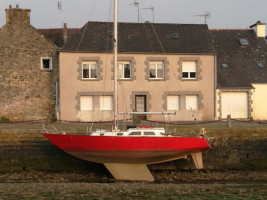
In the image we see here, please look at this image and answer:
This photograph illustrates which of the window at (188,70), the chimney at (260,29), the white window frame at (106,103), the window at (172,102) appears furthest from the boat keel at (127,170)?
the chimney at (260,29)

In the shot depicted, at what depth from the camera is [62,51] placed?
28.5 m

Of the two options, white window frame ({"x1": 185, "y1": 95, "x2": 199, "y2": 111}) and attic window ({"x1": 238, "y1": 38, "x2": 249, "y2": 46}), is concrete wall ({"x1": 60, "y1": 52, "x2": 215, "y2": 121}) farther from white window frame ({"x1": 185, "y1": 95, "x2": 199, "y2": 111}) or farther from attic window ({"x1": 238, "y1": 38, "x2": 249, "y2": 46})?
attic window ({"x1": 238, "y1": 38, "x2": 249, "y2": 46})

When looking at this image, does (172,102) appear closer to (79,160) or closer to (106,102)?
(106,102)

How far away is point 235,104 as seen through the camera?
30.4m

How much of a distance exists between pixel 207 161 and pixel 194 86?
34.1 ft

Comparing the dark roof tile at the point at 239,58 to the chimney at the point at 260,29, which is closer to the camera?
the dark roof tile at the point at 239,58

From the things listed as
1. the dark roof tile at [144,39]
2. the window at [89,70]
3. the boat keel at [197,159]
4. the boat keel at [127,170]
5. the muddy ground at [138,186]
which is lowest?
the muddy ground at [138,186]

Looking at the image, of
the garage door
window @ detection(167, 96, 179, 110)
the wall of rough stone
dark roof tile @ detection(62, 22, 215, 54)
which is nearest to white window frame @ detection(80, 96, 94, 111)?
the wall of rough stone

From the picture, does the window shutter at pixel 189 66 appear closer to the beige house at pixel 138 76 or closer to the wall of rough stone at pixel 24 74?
the beige house at pixel 138 76

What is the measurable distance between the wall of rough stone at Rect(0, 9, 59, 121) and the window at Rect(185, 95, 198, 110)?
842 centimetres

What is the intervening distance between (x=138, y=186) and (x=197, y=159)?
3585mm

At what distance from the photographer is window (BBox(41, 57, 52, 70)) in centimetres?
2973

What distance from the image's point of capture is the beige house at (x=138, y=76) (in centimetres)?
2858

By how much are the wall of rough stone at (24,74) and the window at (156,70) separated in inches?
237
